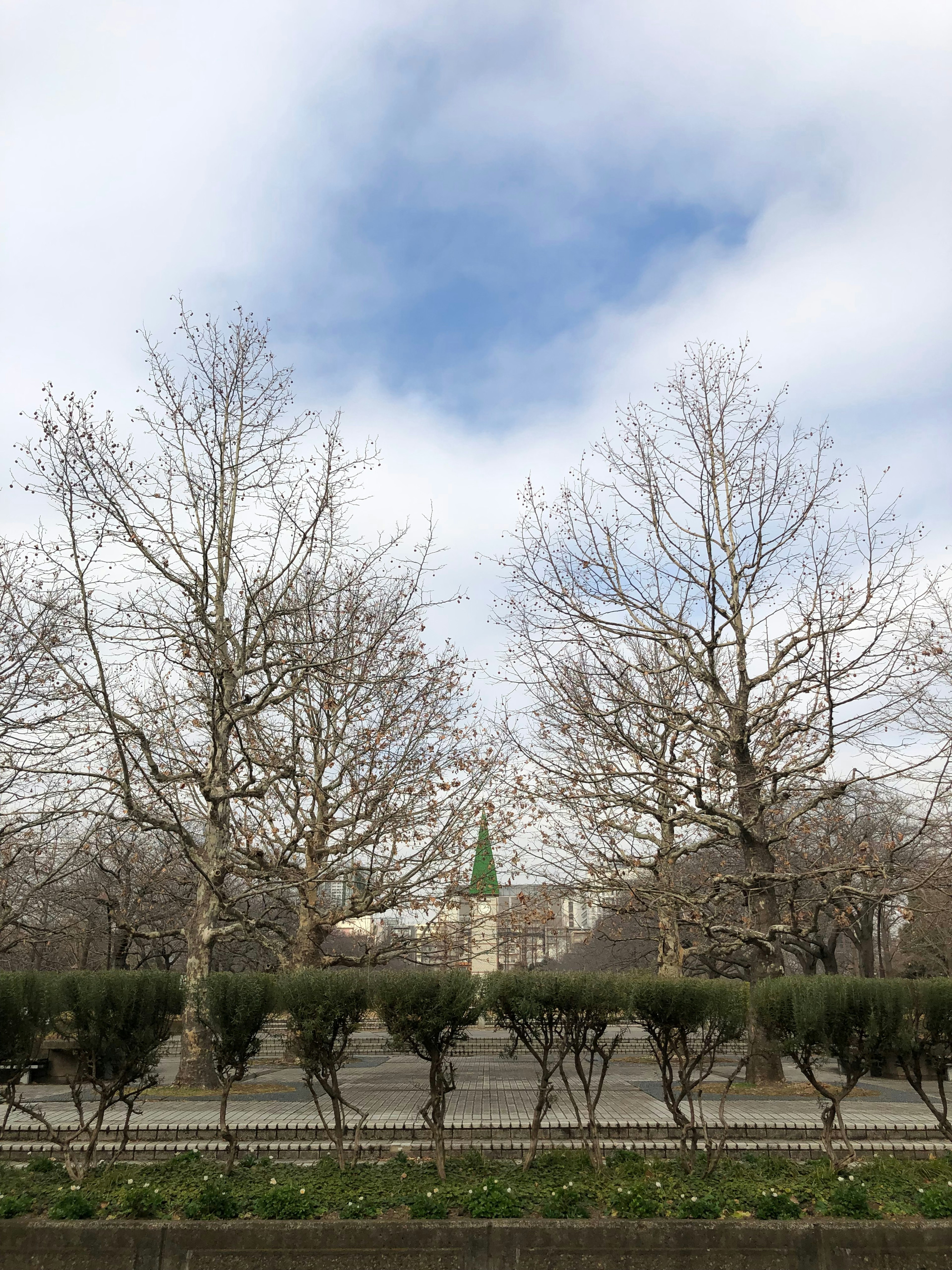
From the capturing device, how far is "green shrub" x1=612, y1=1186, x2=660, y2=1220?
627cm

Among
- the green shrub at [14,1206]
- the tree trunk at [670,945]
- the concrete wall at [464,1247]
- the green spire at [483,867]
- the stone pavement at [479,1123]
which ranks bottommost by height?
the stone pavement at [479,1123]

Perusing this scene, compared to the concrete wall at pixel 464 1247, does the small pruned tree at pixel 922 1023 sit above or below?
above

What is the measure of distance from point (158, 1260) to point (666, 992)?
4477mm

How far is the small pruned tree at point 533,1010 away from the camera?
8.01 m

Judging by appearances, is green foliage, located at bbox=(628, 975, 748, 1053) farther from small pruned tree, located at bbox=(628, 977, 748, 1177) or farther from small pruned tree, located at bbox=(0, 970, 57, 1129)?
small pruned tree, located at bbox=(0, 970, 57, 1129)

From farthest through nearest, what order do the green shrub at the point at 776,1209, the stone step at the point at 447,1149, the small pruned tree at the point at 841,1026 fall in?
the stone step at the point at 447,1149, the small pruned tree at the point at 841,1026, the green shrub at the point at 776,1209

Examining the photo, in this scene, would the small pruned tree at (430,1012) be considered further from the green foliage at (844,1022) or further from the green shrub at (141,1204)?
the green foliage at (844,1022)

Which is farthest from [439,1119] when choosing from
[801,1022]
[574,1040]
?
[801,1022]

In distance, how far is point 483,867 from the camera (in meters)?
16.8

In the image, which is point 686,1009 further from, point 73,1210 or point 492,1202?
point 73,1210

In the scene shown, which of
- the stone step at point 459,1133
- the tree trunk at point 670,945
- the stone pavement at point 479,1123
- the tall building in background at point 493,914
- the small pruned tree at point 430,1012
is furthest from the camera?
the tree trunk at point 670,945

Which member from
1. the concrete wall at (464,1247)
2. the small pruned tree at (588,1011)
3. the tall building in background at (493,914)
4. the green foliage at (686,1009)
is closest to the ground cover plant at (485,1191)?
the concrete wall at (464,1247)

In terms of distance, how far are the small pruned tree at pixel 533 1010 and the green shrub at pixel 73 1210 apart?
135 inches

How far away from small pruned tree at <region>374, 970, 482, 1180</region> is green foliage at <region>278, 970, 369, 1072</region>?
27 centimetres
